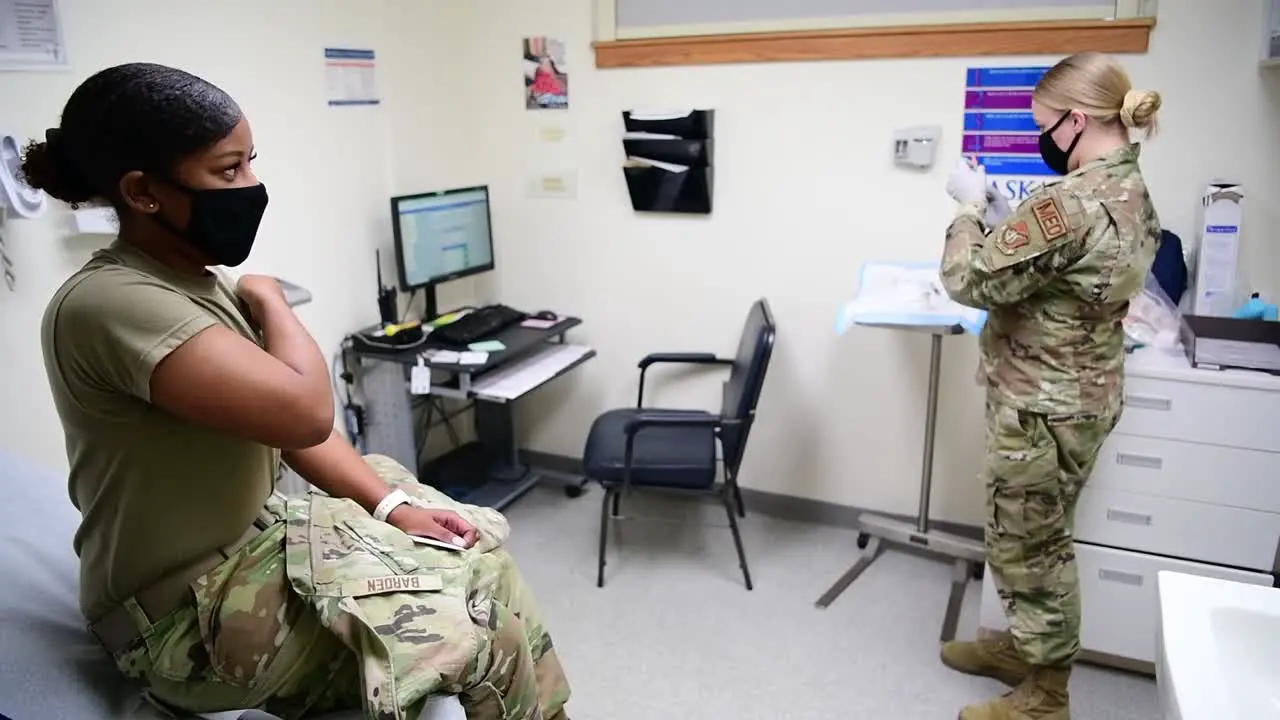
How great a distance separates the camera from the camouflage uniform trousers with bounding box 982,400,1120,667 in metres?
2.02

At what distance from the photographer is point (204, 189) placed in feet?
3.83

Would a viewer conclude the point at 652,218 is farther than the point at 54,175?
Yes

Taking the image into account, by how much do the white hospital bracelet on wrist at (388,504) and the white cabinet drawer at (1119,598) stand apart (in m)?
1.58

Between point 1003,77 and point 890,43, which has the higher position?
point 890,43

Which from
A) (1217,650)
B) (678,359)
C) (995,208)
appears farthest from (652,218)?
(1217,650)

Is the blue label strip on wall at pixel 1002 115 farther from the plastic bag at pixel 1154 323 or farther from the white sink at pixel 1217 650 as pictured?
the white sink at pixel 1217 650

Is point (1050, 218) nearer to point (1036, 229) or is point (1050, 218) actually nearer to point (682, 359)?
point (1036, 229)

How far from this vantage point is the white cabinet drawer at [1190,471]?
2.15 meters

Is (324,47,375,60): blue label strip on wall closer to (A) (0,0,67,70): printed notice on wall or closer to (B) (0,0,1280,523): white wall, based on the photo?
(B) (0,0,1280,523): white wall

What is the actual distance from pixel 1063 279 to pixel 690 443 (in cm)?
133

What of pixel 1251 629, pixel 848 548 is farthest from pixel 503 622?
pixel 848 548

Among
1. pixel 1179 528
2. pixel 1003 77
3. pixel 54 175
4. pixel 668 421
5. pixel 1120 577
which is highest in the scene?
pixel 1003 77

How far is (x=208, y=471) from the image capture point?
4.03 feet

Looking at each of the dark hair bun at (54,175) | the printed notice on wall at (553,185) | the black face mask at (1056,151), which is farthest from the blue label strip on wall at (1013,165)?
the dark hair bun at (54,175)
